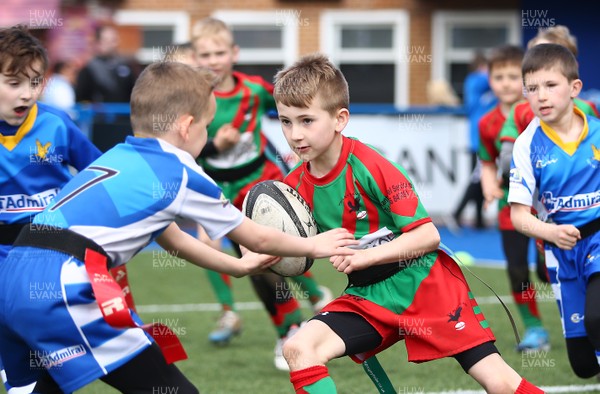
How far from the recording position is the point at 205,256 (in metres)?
4.33

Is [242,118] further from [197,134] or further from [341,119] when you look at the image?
[197,134]

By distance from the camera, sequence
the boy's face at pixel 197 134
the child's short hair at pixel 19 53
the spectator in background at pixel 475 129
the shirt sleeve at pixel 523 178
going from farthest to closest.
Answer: the spectator in background at pixel 475 129
the shirt sleeve at pixel 523 178
the child's short hair at pixel 19 53
the boy's face at pixel 197 134

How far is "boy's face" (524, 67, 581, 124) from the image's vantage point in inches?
206

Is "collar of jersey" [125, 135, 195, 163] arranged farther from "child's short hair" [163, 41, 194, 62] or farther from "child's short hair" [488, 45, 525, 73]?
"child's short hair" [488, 45, 525, 73]

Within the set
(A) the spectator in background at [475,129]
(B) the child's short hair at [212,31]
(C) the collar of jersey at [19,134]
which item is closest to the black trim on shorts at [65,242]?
(C) the collar of jersey at [19,134]

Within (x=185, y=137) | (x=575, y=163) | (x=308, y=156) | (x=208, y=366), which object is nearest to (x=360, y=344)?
(x=308, y=156)

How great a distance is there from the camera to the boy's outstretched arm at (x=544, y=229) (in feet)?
16.4

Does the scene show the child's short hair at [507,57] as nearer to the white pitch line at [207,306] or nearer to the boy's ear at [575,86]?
the boy's ear at [575,86]

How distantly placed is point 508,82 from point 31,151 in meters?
3.77

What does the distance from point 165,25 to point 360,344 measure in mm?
16597

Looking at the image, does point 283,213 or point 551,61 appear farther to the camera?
point 551,61

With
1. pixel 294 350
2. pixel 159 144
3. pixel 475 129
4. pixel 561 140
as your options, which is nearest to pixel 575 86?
pixel 561 140

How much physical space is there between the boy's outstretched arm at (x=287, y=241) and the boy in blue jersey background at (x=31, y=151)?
1.47 metres

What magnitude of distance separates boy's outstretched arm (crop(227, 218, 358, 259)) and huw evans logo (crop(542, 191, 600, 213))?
152 centimetres
